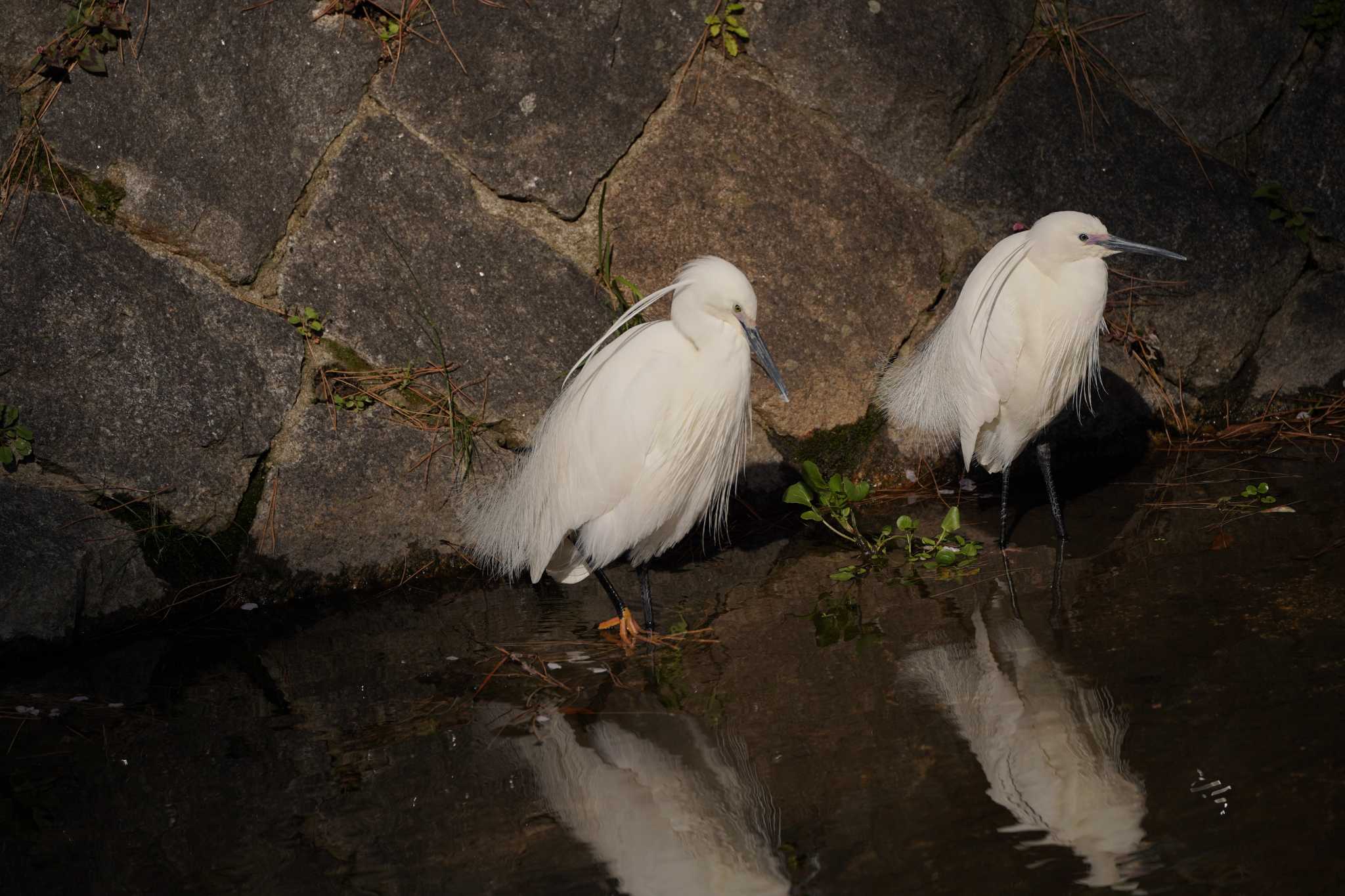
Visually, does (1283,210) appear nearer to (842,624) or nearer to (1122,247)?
(1122,247)

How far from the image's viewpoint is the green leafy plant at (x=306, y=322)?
3953 millimetres

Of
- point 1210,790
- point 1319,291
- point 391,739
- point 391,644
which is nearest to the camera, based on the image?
point 1210,790

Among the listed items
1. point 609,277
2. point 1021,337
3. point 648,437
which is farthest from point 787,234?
point 648,437

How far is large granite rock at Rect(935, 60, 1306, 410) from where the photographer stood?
4.62 metres

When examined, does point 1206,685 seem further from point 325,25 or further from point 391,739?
point 325,25

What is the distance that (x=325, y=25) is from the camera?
4.04 meters

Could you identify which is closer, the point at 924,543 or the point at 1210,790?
the point at 1210,790

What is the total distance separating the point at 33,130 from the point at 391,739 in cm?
243

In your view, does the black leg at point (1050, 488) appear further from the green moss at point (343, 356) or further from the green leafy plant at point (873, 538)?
the green moss at point (343, 356)

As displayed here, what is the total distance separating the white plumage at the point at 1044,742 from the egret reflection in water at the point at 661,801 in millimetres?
492

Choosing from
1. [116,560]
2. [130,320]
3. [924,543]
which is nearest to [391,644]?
[116,560]

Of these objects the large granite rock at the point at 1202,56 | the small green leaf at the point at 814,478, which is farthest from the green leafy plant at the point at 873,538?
the large granite rock at the point at 1202,56

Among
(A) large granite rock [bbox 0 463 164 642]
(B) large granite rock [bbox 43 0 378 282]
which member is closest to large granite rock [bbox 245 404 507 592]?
(A) large granite rock [bbox 0 463 164 642]

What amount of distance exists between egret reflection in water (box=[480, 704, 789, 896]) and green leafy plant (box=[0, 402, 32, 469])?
182 cm
